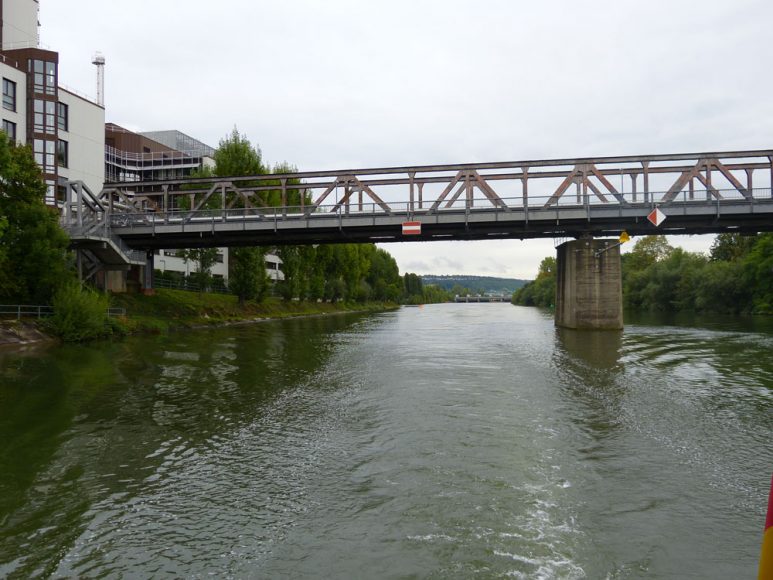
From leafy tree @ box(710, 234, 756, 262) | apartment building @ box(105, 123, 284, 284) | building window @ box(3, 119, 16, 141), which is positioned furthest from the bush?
leafy tree @ box(710, 234, 756, 262)

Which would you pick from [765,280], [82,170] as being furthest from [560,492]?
[765,280]

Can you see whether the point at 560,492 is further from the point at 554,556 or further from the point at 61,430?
the point at 61,430

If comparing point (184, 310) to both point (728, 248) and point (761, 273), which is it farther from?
point (728, 248)

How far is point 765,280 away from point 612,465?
81137 mm

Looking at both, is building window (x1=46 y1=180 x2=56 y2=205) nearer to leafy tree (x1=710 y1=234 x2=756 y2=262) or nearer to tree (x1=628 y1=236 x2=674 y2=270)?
leafy tree (x1=710 y1=234 x2=756 y2=262)

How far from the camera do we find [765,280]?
75375 millimetres

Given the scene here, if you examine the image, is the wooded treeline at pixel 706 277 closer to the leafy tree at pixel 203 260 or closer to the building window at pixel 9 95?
the leafy tree at pixel 203 260

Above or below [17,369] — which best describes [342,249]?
above

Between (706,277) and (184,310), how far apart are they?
251 feet

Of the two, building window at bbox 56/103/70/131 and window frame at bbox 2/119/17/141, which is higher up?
building window at bbox 56/103/70/131

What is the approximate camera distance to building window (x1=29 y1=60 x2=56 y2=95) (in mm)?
55781

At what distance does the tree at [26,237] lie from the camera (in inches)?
1324

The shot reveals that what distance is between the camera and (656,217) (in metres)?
40.4

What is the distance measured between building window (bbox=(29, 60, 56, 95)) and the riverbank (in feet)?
77.2
